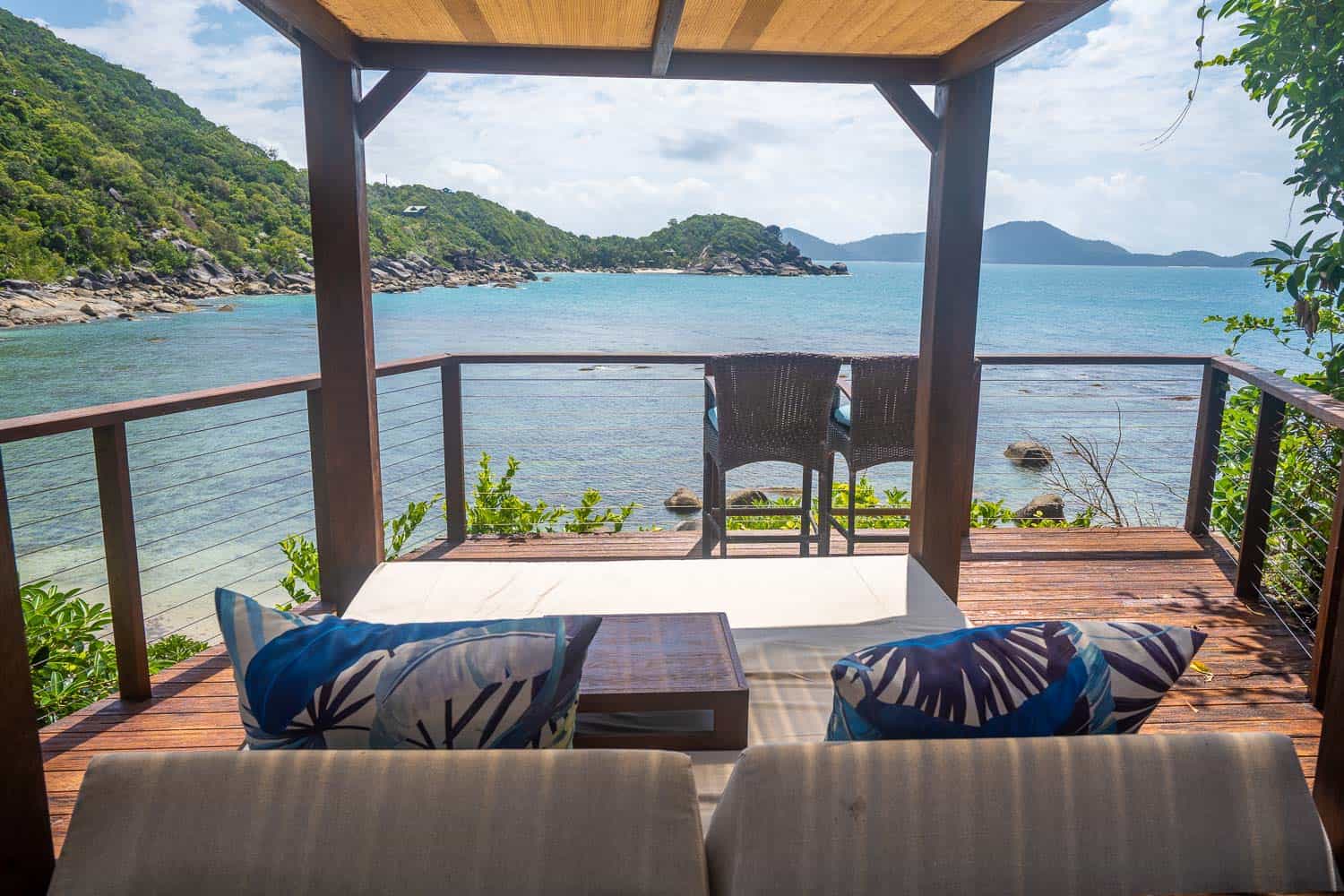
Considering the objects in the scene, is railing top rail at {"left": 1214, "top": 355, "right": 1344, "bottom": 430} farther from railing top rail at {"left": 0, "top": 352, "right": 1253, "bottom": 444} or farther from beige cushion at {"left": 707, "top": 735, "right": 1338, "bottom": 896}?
beige cushion at {"left": 707, "top": 735, "right": 1338, "bottom": 896}

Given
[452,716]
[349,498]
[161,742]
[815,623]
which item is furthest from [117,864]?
[349,498]

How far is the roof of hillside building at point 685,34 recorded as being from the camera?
8.77ft

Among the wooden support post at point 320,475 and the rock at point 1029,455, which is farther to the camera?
the rock at point 1029,455

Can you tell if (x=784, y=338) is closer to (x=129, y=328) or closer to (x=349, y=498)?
(x=129, y=328)

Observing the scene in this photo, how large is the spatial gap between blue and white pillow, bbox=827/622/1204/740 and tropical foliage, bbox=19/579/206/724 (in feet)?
9.59

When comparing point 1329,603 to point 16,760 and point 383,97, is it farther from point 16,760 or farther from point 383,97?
point 383,97

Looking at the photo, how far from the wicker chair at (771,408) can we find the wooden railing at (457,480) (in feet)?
1.05

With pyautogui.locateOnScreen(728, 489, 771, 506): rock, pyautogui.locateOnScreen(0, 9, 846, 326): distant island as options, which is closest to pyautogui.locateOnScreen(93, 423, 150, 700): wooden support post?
pyautogui.locateOnScreen(728, 489, 771, 506): rock

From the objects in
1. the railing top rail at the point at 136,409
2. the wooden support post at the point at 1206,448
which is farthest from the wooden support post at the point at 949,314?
the railing top rail at the point at 136,409

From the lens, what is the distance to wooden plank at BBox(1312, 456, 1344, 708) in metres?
2.63

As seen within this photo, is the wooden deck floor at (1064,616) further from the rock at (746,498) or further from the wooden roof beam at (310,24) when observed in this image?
the wooden roof beam at (310,24)

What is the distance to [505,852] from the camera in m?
0.95

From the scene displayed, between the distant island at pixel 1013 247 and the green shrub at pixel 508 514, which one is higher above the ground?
the distant island at pixel 1013 247

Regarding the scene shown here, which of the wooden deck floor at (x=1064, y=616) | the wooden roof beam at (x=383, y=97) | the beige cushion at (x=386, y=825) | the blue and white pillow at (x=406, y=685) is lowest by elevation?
the wooden deck floor at (x=1064, y=616)
